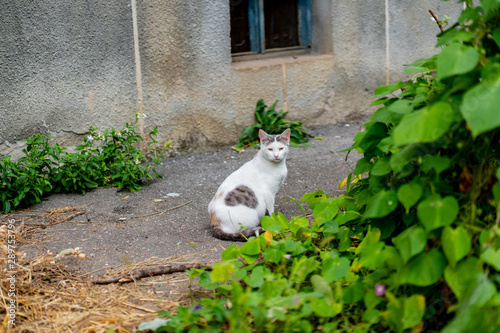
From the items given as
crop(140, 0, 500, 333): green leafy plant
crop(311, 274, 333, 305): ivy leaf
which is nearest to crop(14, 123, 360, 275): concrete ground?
crop(140, 0, 500, 333): green leafy plant

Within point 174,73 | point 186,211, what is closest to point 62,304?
point 186,211

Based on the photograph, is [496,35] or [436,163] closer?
[496,35]

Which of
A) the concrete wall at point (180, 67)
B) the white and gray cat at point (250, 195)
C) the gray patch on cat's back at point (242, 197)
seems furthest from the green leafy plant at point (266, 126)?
the gray patch on cat's back at point (242, 197)

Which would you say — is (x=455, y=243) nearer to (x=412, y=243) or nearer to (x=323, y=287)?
(x=412, y=243)

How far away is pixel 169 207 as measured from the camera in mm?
3994

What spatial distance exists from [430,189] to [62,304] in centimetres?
176

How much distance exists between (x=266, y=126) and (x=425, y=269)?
3.50 metres

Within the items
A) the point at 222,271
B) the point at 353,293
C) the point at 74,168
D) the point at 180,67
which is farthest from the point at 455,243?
the point at 180,67

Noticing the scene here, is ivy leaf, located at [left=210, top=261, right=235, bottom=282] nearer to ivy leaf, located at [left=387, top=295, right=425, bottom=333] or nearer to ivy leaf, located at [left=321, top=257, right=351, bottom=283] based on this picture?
ivy leaf, located at [left=321, top=257, right=351, bottom=283]

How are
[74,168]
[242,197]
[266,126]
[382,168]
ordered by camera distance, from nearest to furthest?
[382,168] → [242,197] → [74,168] → [266,126]

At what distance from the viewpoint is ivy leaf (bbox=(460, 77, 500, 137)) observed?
171 cm

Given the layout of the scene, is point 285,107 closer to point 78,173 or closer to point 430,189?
point 78,173

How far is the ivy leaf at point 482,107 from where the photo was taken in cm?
171

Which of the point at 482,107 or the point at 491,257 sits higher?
the point at 482,107
